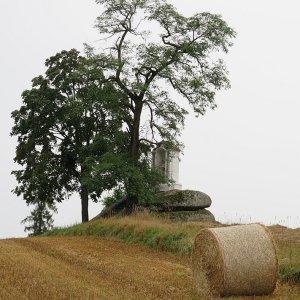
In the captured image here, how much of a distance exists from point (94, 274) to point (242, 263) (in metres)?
3.99

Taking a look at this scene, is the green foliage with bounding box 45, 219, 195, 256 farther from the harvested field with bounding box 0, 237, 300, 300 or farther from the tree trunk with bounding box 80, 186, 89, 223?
the tree trunk with bounding box 80, 186, 89, 223

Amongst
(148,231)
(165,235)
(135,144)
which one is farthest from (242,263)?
(135,144)

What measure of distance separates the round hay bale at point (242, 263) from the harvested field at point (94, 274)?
1.53 feet

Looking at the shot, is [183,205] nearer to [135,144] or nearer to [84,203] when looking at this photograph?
[135,144]

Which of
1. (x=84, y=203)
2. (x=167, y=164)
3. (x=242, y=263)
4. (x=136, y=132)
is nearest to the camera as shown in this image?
(x=242, y=263)

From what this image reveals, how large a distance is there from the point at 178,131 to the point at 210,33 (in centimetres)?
614

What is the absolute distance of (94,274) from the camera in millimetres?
14734

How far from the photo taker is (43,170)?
127 feet

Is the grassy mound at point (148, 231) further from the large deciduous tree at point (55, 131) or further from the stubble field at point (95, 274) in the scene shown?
the large deciduous tree at point (55, 131)

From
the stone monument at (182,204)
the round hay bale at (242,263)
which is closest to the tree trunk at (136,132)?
the stone monument at (182,204)

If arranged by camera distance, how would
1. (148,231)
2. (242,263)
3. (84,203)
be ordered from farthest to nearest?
(84,203) → (148,231) → (242,263)

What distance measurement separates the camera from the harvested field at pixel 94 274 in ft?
38.7

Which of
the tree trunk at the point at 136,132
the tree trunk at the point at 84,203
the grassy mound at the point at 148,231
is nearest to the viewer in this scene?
the grassy mound at the point at 148,231

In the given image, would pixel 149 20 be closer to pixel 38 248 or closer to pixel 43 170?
pixel 43 170
